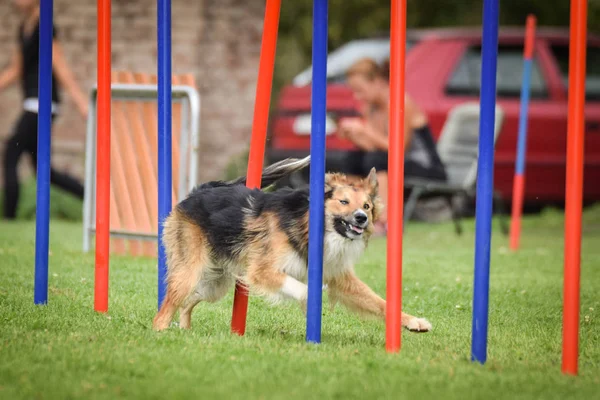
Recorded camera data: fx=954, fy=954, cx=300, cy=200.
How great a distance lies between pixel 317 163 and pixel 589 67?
9.10m

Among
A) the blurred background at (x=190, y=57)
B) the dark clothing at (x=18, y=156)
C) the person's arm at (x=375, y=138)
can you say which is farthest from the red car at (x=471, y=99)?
the dark clothing at (x=18, y=156)

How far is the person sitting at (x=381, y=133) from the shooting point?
1066 cm

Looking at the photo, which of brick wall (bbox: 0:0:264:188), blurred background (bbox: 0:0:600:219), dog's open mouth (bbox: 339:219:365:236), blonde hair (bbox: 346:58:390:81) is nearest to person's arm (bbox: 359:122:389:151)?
blonde hair (bbox: 346:58:390:81)

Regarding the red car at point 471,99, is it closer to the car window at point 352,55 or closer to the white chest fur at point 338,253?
the car window at point 352,55

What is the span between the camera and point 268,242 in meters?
4.99

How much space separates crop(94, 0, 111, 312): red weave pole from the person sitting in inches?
208

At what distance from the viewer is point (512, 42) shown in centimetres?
1239

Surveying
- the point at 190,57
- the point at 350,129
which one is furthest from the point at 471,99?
the point at 190,57

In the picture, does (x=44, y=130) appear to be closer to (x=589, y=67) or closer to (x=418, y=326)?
(x=418, y=326)

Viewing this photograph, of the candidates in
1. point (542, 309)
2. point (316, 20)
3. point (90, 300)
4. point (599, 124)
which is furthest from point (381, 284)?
point (599, 124)

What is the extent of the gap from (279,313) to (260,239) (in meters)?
1.09

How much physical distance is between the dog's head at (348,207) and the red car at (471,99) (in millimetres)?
6128

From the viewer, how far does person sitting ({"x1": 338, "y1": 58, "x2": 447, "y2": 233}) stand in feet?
35.0

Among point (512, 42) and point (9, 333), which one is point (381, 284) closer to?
point (9, 333)
